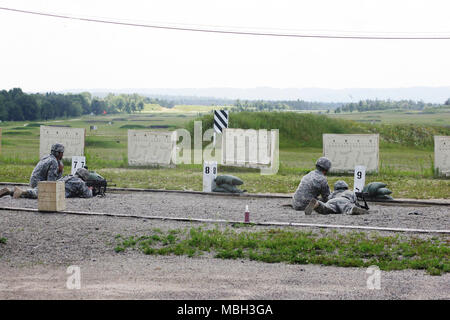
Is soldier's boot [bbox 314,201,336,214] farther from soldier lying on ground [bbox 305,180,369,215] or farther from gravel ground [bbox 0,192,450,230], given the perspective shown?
gravel ground [bbox 0,192,450,230]

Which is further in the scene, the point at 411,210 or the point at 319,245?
the point at 411,210

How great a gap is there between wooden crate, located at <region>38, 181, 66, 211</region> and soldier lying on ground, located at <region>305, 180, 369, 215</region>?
17.8ft

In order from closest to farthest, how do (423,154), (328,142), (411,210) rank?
(411,210), (328,142), (423,154)

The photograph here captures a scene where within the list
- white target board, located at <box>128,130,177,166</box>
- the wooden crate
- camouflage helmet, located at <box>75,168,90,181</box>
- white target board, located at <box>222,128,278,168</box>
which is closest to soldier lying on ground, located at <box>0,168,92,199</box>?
camouflage helmet, located at <box>75,168,90,181</box>

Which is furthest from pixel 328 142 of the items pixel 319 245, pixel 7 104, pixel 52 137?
pixel 7 104

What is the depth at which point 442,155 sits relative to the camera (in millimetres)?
23312

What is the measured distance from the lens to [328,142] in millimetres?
24656

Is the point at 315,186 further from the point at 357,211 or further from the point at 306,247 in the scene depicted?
the point at 306,247

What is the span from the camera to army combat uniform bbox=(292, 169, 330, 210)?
14462mm

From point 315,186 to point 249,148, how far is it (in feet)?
40.6

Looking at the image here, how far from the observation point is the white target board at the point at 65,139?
27.5m

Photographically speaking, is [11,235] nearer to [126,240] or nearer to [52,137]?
[126,240]
